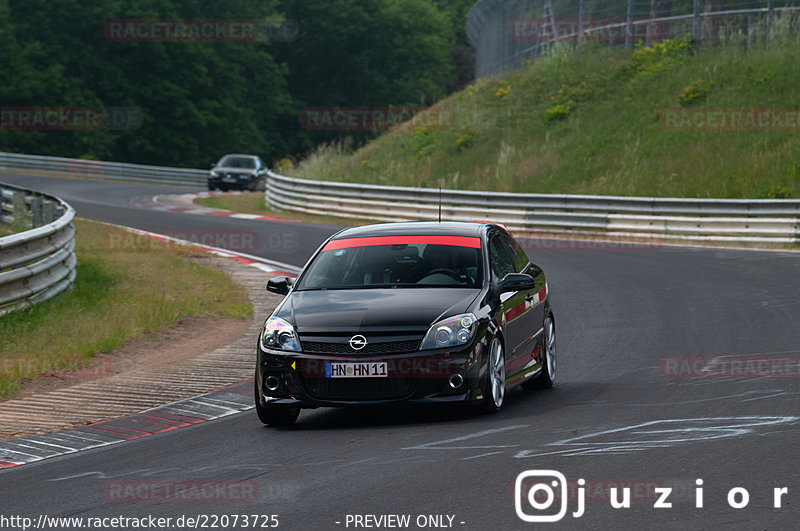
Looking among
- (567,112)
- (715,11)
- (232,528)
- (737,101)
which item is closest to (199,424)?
(232,528)

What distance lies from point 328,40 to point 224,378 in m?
78.6

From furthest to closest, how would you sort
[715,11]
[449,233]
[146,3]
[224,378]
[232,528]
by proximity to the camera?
[146,3]
[715,11]
[224,378]
[449,233]
[232,528]

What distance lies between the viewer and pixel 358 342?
8477mm

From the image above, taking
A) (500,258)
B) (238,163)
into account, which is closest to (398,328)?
(500,258)

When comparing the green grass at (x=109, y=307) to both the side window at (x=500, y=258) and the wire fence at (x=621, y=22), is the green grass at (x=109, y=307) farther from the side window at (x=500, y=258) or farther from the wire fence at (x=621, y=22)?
the wire fence at (x=621, y=22)

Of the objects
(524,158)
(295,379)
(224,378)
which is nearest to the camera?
(295,379)

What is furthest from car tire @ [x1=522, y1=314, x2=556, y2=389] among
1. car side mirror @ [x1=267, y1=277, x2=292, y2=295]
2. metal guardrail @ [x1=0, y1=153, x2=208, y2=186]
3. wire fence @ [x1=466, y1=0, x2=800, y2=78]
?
metal guardrail @ [x1=0, y1=153, x2=208, y2=186]

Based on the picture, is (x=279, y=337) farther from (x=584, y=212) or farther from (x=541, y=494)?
(x=584, y=212)

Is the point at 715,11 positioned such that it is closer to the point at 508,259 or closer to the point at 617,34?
the point at 617,34

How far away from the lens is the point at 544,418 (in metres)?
8.70

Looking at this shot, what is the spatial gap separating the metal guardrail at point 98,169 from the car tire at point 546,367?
150 ft

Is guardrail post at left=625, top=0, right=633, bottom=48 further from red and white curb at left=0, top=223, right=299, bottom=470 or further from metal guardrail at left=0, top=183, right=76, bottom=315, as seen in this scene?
red and white curb at left=0, top=223, right=299, bottom=470

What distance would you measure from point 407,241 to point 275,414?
6.61 feet

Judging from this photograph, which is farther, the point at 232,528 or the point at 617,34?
the point at 617,34
